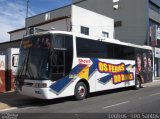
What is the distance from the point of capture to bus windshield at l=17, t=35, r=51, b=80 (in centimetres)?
1204

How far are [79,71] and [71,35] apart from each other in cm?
182

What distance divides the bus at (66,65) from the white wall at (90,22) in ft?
30.6

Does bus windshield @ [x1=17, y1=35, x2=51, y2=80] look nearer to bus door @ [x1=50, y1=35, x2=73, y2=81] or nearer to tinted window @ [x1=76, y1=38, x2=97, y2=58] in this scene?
bus door @ [x1=50, y1=35, x2=73, y2=81]

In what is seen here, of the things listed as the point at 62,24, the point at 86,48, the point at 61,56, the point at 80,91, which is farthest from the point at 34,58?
the point at 62,24

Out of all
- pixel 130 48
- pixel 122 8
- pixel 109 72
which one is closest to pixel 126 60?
pixel 130 48

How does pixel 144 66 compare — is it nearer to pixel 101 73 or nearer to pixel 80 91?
pixel 101 73

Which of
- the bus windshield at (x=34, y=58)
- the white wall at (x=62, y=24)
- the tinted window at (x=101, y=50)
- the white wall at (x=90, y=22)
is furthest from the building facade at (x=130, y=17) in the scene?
the bus windshield at (x=34, y=58)

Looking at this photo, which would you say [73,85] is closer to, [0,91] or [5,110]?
[5,110]

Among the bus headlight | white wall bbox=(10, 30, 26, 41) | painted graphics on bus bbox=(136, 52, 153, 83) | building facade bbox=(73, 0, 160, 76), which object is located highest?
building facade bbox=(73, 0, 160, 76)

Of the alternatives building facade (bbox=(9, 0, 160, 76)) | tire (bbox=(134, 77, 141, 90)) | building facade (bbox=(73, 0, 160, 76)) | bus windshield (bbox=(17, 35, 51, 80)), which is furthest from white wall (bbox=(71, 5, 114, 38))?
bus windshield (bbox=(17, 35, 51, 80))

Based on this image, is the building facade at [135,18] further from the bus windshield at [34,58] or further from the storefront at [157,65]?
the bus windshield at [34,58]

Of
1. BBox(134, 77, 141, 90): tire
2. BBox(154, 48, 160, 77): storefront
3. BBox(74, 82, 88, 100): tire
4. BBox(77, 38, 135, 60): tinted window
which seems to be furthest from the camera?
BBox(154, 48, 160, 77): storefront

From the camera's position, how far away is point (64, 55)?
12.8 metres

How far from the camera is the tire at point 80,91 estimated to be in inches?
535
